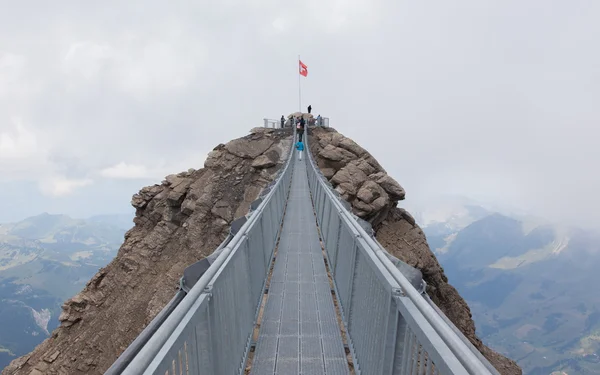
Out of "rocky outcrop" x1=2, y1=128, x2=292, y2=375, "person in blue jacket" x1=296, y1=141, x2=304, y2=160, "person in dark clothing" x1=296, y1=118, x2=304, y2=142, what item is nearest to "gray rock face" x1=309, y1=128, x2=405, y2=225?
"person in blue jacket" x1=296, y1=141, x2=304, y2=160

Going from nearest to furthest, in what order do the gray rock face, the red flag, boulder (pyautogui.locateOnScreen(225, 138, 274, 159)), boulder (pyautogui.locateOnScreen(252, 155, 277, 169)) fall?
the gray rock face → boulder (pyautogui.locateOnScreen(252, 155, 277, 169)) → boulder (pyautogui.locateOnScreen(225, 138, 274, 159)) → the red flag

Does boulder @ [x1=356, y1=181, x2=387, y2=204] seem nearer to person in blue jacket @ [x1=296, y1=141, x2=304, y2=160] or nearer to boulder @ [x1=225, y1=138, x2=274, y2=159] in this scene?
person in blue jacket @ [x1=296, y1=141, x2=304, y2=160]

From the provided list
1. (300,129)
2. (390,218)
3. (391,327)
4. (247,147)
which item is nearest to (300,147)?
(247,147)

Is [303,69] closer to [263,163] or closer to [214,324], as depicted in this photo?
[263,163]

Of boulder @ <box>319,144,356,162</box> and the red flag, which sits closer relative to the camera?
boulder @ <box>319,144,356,162</box>

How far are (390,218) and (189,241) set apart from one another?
13.6 meters

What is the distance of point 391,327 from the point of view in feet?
10.7

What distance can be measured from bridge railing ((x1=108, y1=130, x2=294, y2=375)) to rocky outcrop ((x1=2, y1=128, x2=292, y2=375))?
15.6 meters

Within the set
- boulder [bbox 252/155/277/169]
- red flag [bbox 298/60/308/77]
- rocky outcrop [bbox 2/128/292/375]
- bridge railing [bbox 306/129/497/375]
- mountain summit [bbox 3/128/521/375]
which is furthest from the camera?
red flag [bbox 298/60/308/77]

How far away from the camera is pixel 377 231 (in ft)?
74.5

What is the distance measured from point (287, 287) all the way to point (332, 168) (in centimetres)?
1951

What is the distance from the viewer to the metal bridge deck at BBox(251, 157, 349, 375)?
4969 mm

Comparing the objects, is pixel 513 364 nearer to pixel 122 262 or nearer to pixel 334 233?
pixel 334 233

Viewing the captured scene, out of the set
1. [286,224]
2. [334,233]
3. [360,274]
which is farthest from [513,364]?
[360,274]
